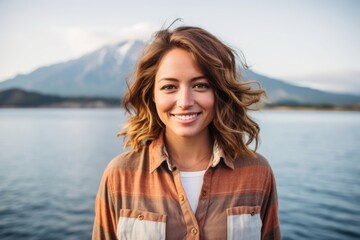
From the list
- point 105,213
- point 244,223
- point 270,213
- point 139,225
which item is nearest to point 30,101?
point 105,213

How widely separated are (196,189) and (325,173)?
64.7 feet

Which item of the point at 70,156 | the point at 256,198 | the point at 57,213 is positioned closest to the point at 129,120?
the point at 256,198

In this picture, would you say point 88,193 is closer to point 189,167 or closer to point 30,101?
point 189,167

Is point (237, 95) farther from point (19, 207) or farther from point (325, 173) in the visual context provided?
point (325, 173)

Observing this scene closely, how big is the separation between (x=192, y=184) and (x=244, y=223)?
52 cm

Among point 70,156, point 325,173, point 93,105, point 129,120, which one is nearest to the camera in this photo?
point 129,120

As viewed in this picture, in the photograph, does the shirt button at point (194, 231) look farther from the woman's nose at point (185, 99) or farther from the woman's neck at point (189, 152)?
the woman's nose at point (185, 99)

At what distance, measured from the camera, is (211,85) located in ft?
8.96

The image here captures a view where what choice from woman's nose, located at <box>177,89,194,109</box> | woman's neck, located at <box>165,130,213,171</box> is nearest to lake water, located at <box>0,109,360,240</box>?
woman's neck, located at <box>165,130,213,171</box>

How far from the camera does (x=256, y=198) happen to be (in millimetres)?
2719

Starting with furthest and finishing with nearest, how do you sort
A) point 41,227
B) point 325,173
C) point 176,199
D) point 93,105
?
point 93,105 < point 325,173 < point 41,227 < point 176,199

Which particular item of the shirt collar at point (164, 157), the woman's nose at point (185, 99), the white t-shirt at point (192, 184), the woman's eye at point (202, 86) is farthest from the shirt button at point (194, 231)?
the woman's eye at point (202, 86)

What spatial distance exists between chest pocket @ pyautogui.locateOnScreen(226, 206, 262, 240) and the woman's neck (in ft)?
1.52

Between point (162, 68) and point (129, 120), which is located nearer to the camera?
point (162, 68)
